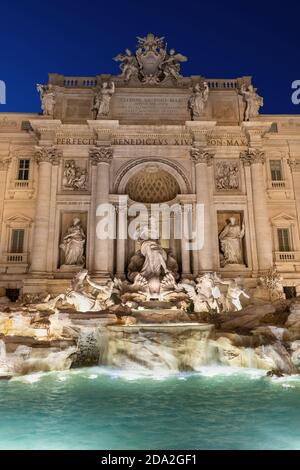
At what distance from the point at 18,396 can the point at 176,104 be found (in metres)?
17.7

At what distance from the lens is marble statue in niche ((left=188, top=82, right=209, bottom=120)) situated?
20.3 metres

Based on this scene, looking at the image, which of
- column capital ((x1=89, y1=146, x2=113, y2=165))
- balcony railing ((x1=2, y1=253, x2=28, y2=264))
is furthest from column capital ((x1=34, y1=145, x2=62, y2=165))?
balcony railing ((x1=2, y1=253, x2=28, y2=264))

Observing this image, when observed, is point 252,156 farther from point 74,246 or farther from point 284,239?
point 74,246

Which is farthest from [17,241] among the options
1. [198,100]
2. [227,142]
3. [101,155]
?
[227,142]

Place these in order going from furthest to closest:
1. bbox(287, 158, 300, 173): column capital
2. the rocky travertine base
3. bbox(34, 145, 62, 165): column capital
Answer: bbox(287, 158, 300, 173): column capital < bbox(34, 145, 62, 165): column capital < the rocky travertine base

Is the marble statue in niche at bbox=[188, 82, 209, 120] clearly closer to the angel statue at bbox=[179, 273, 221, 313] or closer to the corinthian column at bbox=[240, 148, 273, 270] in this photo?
the corinthian column at bbox=[240, 148, 273, 270]

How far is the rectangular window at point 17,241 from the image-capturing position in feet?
64.7

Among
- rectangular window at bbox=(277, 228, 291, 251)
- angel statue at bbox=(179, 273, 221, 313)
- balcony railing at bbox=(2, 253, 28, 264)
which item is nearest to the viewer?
angel statue at bbox=(179, 273, 221, 313)

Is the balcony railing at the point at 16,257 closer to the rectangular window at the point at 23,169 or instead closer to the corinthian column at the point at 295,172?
the rectangular window at the point at 23,169

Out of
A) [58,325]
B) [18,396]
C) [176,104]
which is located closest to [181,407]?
[18,396]

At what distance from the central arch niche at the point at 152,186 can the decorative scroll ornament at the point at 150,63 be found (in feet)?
18.3

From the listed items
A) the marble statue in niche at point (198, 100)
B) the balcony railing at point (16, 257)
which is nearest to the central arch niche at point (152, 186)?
the marble statue in niche at point (198, 100)

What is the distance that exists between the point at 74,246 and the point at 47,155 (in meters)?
5.34

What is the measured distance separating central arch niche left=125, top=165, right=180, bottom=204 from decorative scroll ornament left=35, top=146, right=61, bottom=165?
169 inches
